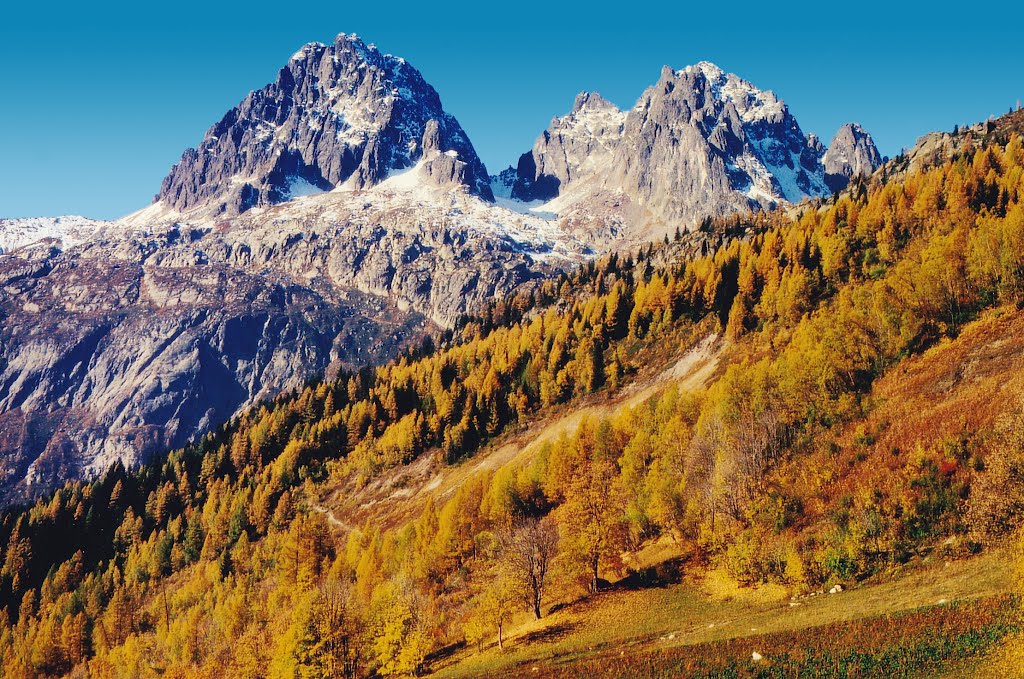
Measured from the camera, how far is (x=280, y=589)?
92.5 m

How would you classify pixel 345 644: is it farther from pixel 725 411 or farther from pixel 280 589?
pixel 725 411

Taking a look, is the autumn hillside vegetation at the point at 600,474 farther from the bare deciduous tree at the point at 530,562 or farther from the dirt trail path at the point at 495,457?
the dirt trail path at the point at 495,457

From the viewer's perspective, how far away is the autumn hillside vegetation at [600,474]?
4819cm

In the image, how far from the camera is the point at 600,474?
68250 mm

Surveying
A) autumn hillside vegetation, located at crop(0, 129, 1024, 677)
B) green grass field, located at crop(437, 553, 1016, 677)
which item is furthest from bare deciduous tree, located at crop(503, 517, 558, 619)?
green grass field, located at crop(437, 553, 1016, 677)

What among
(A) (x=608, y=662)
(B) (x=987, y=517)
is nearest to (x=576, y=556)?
(A) (x=608, y=662)

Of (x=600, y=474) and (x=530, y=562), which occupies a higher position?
(x=600, y=474)

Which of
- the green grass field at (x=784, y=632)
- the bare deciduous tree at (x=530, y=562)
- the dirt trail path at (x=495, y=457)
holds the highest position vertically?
A: the dirt trail path at (x=495, y=457)

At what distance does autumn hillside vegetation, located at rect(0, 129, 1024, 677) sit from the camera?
1897 inches

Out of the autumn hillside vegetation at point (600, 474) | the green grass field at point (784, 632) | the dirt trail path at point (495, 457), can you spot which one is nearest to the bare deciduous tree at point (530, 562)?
the autumn hillside vegetation at point (600, 474)

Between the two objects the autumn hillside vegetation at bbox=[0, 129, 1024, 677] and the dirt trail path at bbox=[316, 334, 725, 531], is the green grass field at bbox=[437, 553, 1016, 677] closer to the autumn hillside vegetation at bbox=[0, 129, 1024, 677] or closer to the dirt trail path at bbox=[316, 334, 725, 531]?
the autumn hillside vegetation at bbox=[0, 129, 1024, 677]

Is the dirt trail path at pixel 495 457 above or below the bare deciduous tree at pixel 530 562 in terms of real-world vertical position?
above

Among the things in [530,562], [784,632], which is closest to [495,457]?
[530,562]

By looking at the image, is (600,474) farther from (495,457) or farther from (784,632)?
(495,457)
